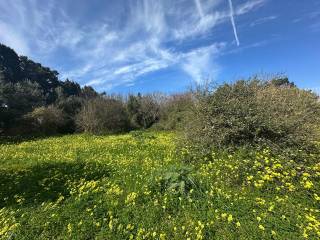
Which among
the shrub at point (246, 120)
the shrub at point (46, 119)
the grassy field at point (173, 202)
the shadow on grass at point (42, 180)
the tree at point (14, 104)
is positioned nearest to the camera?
the grassy field at point (173, 202)

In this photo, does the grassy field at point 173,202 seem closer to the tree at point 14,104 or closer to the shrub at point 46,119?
the shrub at point 46,119

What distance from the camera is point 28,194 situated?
8023 mm

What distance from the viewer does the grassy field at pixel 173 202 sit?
214 inches

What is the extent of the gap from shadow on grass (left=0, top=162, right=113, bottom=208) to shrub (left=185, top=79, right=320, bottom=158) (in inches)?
167

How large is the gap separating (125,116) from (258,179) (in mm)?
26708

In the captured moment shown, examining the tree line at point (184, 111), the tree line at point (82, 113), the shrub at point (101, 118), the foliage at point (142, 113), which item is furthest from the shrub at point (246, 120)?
the foliage at point (142, 113)

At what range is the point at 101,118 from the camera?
95.9 ft

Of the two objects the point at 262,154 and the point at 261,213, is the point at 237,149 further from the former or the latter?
the point at 261,213

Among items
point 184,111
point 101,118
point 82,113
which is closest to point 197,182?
point 184,111

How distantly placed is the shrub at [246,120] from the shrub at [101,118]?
18.0m

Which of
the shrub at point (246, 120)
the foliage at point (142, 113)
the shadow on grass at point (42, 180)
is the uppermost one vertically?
the foliage at point (142, 113)

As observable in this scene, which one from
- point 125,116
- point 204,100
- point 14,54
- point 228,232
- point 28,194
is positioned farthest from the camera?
point 14,54

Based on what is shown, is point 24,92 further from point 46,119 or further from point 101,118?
point 101,118

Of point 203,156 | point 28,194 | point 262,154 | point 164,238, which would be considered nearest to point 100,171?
point 28,194
